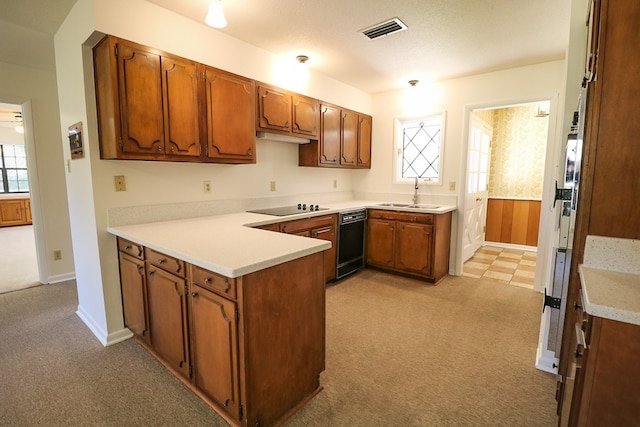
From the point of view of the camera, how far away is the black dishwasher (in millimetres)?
3492

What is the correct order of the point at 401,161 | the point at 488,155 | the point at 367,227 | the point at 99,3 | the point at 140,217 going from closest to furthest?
the point at 99,3
the point at 140,217
the point at 367,227
the point at 401,161
the point at 488,155

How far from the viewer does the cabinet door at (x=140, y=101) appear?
195 centimetres

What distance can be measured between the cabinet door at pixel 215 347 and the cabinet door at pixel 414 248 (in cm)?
267

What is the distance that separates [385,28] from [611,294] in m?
2.43

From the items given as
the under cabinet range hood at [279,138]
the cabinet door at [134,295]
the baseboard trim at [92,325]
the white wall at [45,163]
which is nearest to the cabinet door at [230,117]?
the under cabinet range hood at [279,138]

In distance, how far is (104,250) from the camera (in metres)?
2.20

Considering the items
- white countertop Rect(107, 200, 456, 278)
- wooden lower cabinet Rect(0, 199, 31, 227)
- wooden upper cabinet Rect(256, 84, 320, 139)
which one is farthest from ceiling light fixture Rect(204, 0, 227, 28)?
wooden lower cabinet Rect(0, 199, 31, 227)

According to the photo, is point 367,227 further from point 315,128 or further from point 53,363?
point 53,363

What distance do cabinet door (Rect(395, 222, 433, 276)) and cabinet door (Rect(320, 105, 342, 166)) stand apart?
119 centimetres

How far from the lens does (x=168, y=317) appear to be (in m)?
1.78

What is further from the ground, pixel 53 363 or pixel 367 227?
pixel 367 227

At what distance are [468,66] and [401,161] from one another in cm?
145

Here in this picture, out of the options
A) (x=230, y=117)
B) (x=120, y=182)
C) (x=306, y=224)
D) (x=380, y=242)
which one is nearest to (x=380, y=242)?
(x=380, y=242)

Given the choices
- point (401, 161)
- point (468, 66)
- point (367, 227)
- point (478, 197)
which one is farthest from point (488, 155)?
point (367, 227)
